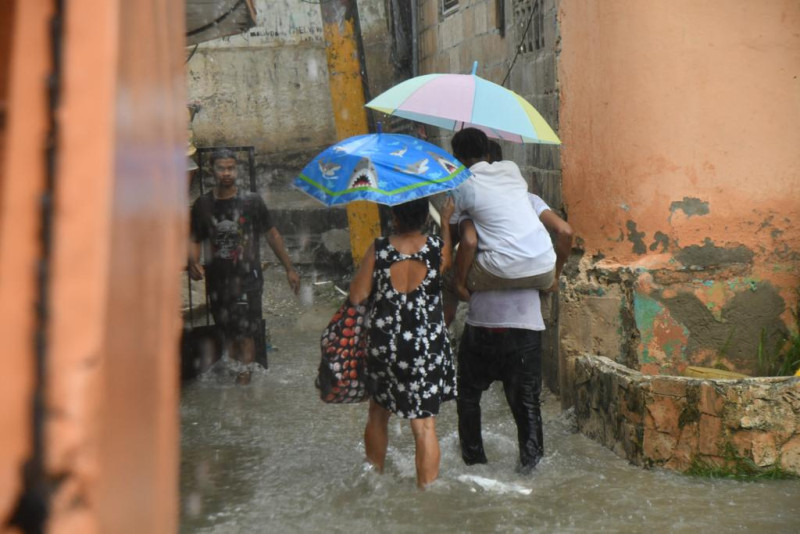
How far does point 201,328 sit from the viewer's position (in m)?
7.10

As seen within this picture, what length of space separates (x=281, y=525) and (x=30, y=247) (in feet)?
12.9

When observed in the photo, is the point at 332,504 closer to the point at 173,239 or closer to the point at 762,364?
the point at 762,364

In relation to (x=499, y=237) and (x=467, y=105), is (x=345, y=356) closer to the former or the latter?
(x=499, y=237)

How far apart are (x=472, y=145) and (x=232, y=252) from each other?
2583 millimetres

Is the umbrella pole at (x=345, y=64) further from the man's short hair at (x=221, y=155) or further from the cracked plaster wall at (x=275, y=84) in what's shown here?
the cracked plaster wall at (x=275, y=84)

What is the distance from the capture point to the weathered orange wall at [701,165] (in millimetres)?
5035

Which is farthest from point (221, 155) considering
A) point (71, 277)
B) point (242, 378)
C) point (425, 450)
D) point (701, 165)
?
point (71, 277)

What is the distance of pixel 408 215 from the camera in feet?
14.3

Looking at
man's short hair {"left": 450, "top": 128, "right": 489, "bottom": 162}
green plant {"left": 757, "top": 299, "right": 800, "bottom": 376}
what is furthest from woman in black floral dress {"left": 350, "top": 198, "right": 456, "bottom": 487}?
green plant {"left": 757, "top": 299, "right": 800, "bottom": 376}

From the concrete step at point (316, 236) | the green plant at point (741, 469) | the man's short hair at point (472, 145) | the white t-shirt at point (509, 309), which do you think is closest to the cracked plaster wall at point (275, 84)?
the concrete step at point (316, 236)

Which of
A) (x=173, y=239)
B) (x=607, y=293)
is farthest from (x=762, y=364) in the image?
(x=173, y=239)

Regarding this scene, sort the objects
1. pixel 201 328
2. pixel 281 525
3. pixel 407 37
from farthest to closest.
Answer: pixel 407 37
pixel 201 328
pixel 281 525

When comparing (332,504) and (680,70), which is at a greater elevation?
(680,70)

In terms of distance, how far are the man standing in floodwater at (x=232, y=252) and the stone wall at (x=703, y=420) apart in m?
2.89
